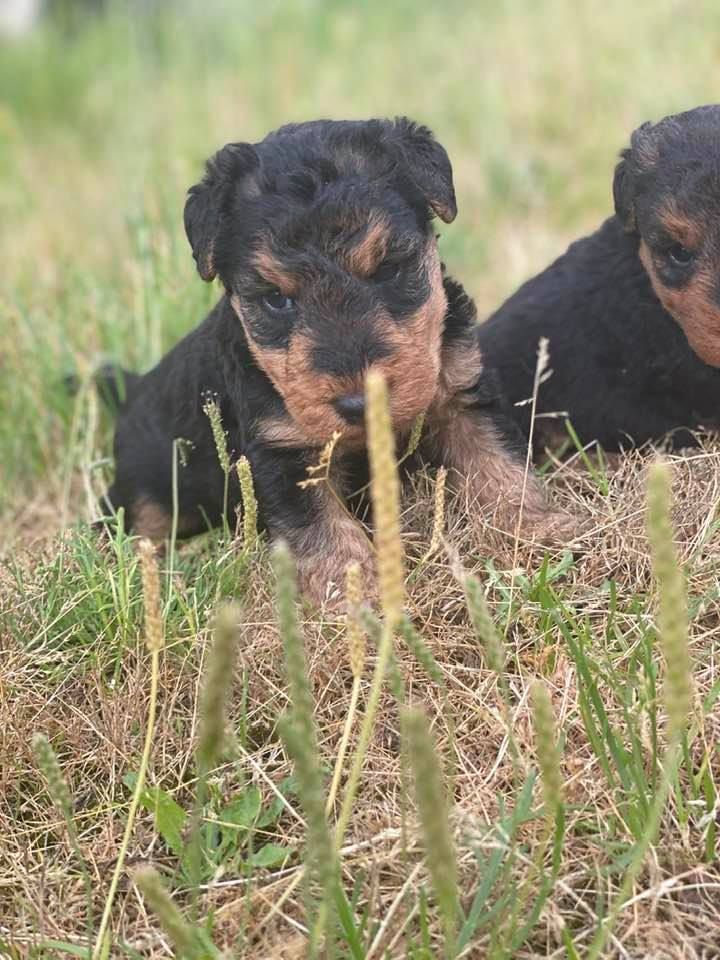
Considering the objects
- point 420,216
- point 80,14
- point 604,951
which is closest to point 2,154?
point 80,14

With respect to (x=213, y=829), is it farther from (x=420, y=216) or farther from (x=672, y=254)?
(x=672, y=254)

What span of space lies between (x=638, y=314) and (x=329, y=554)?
1.52m

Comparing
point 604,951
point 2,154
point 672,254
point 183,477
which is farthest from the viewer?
point 2,154

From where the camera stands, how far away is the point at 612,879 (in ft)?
8.25

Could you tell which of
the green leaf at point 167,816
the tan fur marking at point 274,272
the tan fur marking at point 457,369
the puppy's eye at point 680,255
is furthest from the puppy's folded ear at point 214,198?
the green leaf at point 167,816

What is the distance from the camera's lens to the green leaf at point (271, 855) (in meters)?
2.69

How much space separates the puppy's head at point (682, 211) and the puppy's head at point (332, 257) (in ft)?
2.37

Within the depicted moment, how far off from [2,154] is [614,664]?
25.1ft

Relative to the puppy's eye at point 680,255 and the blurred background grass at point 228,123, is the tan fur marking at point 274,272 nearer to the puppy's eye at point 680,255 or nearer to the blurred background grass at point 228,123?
the puppy's eye at point 680,255

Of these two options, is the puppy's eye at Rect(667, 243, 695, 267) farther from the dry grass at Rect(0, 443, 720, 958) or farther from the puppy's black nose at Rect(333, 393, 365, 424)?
the puppy's black nose at Rect(333, 393, 365, 424)

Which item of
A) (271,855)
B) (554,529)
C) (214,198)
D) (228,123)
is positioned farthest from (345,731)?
(228,123)

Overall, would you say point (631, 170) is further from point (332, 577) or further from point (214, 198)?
point (332, 577)

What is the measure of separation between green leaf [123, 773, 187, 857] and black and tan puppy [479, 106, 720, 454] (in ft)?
6.52

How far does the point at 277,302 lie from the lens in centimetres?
340
